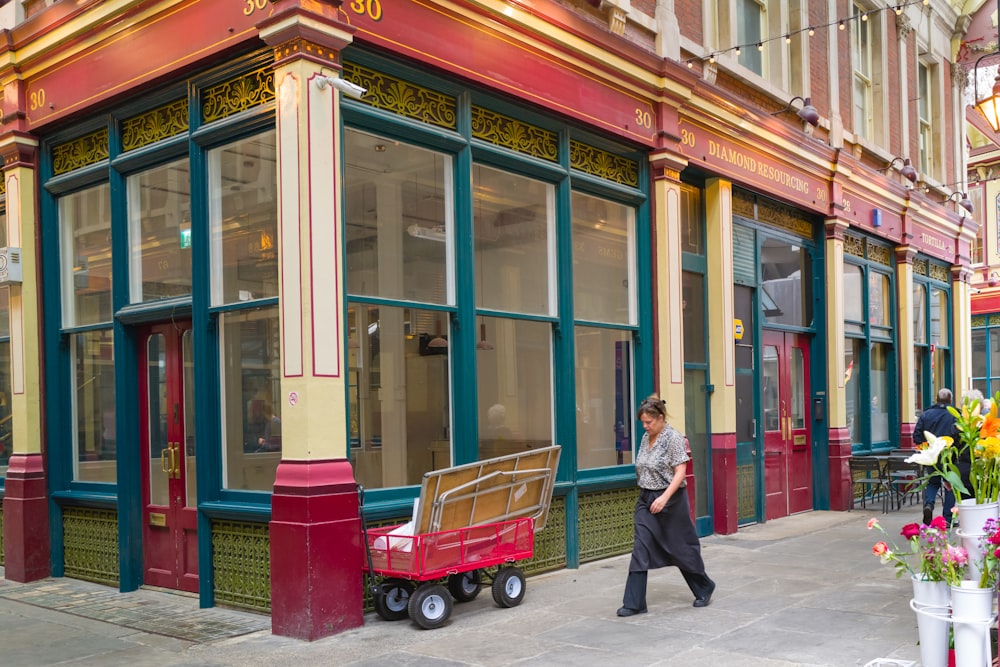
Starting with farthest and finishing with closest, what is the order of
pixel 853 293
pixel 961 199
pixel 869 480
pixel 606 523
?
pixel 961 199 → pixel 853 293 → pixel 869 480 → pixel 606 523

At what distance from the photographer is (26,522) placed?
9961 millimetres

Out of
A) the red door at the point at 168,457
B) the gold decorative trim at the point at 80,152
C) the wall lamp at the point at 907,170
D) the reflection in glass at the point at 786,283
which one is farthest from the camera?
the wall lamp at the point at 907,170

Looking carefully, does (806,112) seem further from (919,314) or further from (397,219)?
(397,219)

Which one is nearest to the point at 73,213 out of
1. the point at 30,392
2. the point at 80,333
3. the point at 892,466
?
the point at 80,333

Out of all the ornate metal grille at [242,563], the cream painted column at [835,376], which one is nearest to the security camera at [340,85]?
the ornate metal grille at [242,563]

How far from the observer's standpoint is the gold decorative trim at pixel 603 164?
10.5 metres

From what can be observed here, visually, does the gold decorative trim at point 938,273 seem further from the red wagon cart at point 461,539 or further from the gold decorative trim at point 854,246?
the red wagon cart at point 461,539

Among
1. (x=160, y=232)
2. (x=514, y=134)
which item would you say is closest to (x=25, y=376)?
(x=160, y=232)

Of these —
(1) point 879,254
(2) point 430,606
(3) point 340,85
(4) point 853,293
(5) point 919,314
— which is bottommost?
(2) point 430,606

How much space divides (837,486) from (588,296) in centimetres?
670

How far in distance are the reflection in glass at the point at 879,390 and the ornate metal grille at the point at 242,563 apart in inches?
483

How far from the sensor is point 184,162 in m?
8.73

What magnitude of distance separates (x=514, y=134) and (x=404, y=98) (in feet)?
5.09

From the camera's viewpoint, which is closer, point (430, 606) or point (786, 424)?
point (430, 606)
